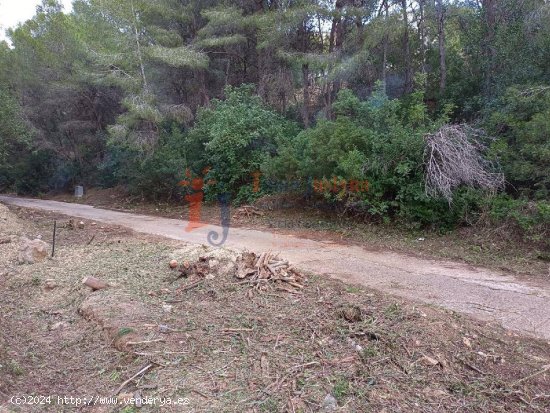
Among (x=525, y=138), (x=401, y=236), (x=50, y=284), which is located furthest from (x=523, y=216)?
(x=50, y=284)

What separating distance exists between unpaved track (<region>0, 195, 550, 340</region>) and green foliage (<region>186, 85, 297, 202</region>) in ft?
15.5

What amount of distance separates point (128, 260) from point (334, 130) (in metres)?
5.46

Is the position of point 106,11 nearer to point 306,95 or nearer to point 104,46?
point 104,46

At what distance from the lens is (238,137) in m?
12.9

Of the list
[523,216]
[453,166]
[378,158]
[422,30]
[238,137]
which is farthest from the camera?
[422,30]

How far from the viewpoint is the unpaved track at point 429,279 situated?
4395 millimetres

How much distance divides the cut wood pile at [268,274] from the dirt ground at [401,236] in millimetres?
2810

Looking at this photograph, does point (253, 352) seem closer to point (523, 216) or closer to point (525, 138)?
point (523, 216)

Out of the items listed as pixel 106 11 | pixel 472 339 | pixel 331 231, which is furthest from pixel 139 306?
pixel 106 11

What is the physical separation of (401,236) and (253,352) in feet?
18.4

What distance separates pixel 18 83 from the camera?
66.7ft

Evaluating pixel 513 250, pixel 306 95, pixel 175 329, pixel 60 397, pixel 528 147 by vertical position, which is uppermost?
pixel 306 95

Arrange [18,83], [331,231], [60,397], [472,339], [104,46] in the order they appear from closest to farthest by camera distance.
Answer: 1. [60,397]
2. [472,339]
3. [331,231]
4. [104,46]
5. [18,83]

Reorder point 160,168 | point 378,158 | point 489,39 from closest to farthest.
Result: point 378,158, point 489,39, point 160,168
